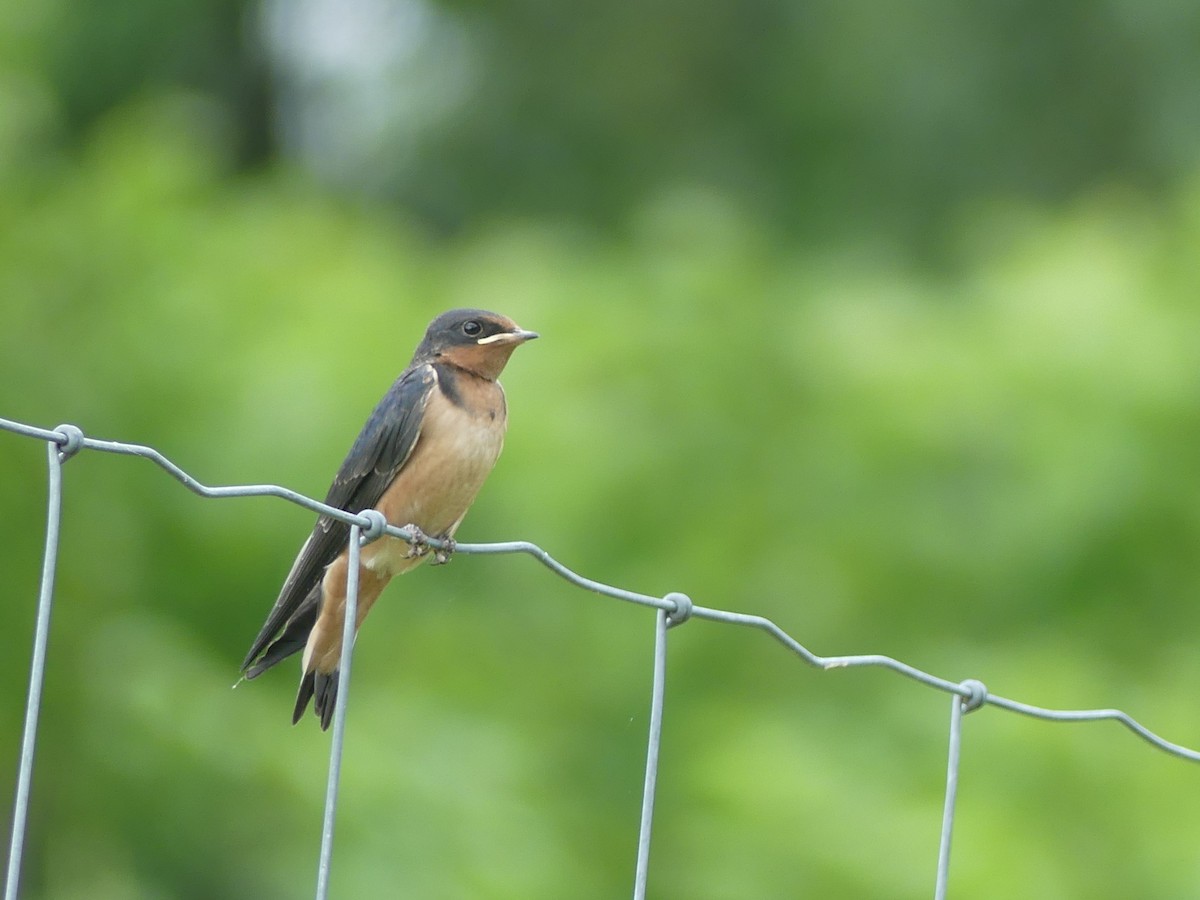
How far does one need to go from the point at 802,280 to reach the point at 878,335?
67.3 inches

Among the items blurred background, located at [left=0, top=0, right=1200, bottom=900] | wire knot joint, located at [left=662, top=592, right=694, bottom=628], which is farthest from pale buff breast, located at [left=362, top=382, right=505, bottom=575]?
blurred background, located at [left=0, top=0, right=1200, bottom=900]

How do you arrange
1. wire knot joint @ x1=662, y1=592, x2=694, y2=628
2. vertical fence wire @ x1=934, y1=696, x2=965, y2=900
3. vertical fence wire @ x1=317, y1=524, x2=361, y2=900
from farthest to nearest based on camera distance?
vertical fence wire @ x1=934, y1=696, x2=965, y2=900 → wire knot joint @ x1=662, y1=592, x2=694, y2=628 → vertical fence wire @ x1=317, y1=524, x2=361, y2=900

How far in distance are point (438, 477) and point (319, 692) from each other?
0.66 m

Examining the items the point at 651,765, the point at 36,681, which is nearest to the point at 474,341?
the point at 651,765

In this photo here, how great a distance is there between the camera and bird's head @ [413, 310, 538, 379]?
16.8 feet

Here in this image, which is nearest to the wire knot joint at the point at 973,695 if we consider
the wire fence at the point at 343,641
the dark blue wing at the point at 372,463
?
the wire fence at the point at 343,641

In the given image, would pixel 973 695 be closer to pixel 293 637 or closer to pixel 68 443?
pixel 293 637

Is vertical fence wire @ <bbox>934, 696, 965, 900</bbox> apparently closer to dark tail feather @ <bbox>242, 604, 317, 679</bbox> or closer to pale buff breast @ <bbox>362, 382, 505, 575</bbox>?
pale buff breast @ <bbox>362, 382, 505, 575</bbox>

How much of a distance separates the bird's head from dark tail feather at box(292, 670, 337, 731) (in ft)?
3.36

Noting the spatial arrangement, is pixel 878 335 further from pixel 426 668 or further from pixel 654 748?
pixel 654 748

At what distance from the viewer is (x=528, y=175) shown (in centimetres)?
1630

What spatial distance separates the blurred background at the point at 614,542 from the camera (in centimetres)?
755

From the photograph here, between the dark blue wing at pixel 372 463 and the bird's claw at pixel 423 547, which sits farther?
the dark blue wing at pixel 372 463

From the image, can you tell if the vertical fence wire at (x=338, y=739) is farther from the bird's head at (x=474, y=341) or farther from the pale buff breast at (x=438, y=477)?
the bird's head at (x=474, y=341)
